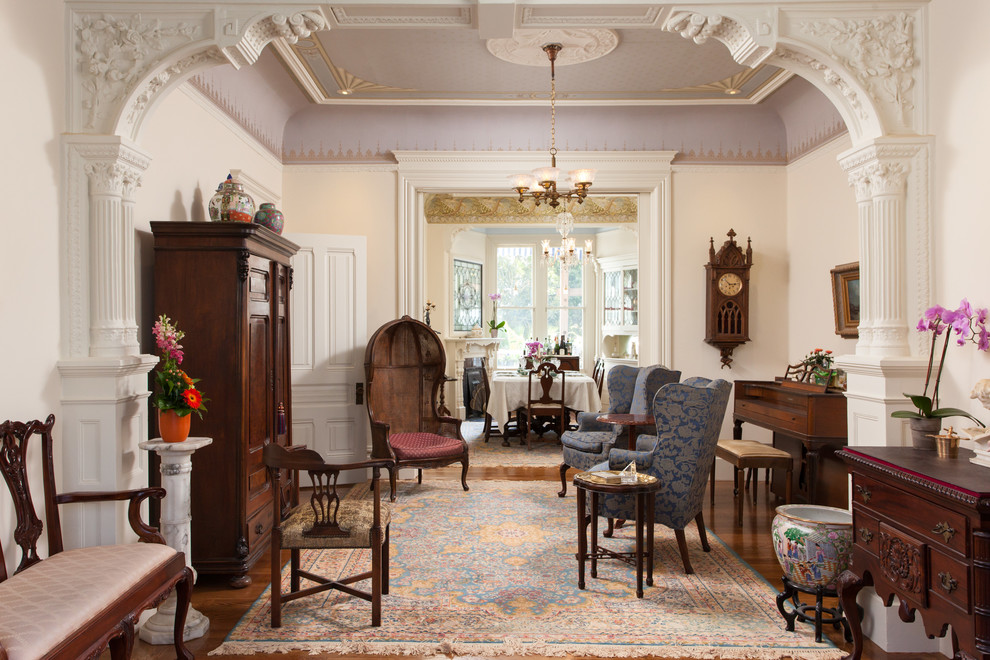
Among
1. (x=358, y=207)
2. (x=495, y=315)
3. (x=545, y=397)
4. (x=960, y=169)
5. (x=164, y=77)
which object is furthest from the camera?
(x=495, y=315)

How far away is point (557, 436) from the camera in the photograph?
9.22m

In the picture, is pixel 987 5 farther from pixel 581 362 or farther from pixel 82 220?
pixel 581 362

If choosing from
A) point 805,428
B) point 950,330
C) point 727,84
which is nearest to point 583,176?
point 727,84

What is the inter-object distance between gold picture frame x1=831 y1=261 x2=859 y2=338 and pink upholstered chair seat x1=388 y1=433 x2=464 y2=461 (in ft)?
11.1

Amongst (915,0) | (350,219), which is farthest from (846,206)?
(350,219)

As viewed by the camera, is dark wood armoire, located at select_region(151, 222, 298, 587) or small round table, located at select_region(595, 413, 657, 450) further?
small round table, located at select_region(595, 413, 657, 450)

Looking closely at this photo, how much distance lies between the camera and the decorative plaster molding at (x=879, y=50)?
Answer: 11.1 ft

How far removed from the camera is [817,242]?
6.11m

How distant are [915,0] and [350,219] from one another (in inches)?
192

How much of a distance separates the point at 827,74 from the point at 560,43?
2187mm

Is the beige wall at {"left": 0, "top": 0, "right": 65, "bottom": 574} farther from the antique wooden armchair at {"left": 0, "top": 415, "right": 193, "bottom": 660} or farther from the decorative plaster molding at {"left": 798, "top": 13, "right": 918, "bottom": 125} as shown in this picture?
the decorative plaster molding at {"left": 798, "top": 13, "right": 918, "bottom": 125}

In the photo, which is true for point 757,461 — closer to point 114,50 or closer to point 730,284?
point 730,284

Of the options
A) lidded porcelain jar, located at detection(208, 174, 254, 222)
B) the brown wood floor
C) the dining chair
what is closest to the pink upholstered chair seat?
the brown wood floor

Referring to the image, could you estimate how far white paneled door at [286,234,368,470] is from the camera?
20.6 feet
